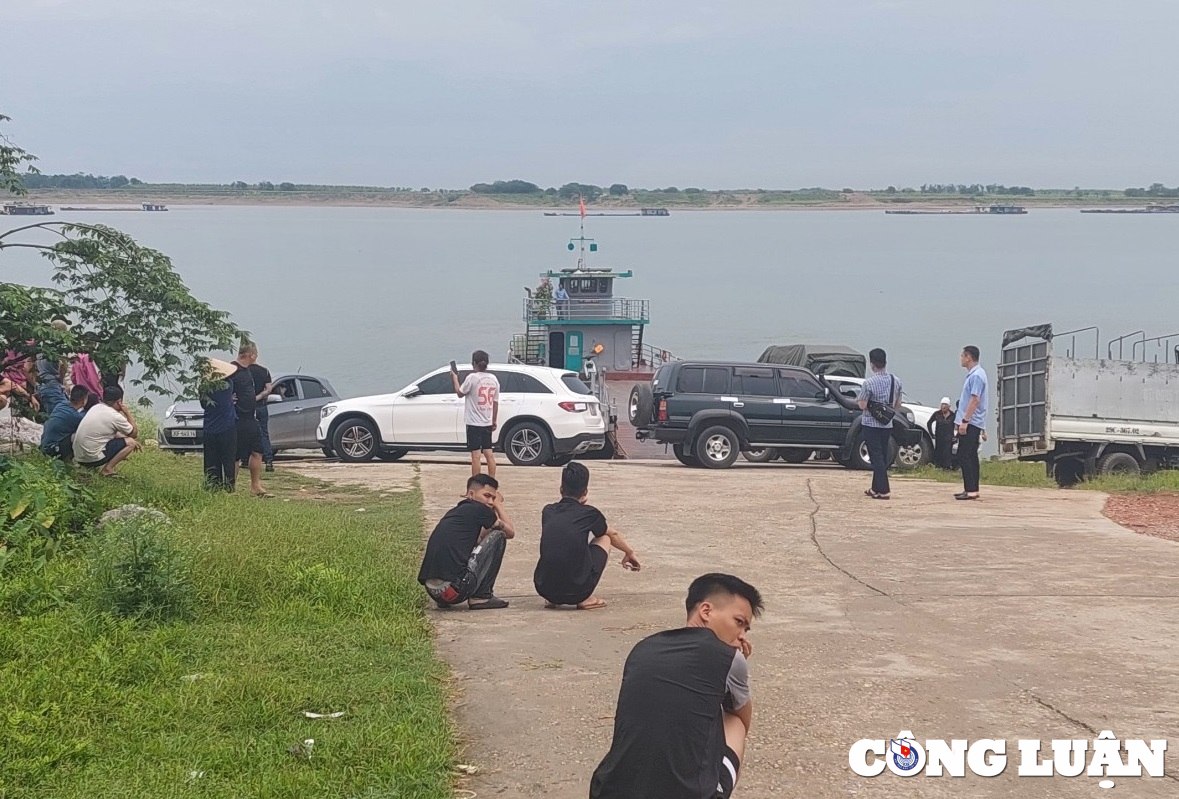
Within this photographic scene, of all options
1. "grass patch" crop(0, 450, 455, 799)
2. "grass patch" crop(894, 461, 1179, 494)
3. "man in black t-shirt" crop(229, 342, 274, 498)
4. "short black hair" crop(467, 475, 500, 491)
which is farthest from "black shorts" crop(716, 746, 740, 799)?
"grass patch" crop(894, 461, 1179, 494)

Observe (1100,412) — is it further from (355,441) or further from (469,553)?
(469,553)

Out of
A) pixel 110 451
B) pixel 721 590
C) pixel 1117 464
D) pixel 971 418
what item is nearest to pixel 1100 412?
pixel 1117 464

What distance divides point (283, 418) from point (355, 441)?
178 centimetres

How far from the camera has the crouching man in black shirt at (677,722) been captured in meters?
4.35

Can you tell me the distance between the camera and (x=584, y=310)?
49.8 meters

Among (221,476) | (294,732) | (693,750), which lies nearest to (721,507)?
(221,476)

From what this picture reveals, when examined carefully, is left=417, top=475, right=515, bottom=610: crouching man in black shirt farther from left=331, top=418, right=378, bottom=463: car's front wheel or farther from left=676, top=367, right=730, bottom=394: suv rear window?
left=676, top=367, right=730, bottom=394: suv rear window

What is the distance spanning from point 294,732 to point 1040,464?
60.2 ft

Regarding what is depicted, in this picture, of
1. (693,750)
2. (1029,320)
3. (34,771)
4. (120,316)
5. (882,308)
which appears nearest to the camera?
(693,750)

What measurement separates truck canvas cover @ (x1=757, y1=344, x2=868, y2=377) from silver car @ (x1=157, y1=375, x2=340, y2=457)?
1222 centimetres

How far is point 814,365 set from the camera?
30.8 m

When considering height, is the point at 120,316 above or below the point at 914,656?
above

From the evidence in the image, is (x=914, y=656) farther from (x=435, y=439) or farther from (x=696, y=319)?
(x=696, y=319)

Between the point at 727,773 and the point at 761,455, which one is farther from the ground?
the point at 727,773
